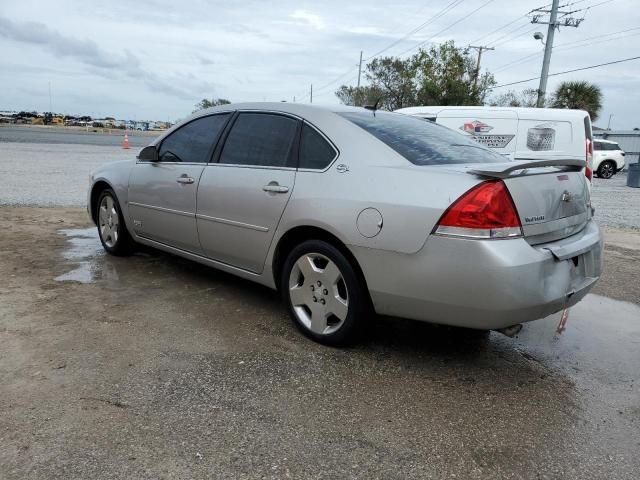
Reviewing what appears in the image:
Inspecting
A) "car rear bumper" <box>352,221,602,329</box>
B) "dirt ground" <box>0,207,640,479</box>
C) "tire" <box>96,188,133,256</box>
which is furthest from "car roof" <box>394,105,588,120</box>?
"car rear bumper" <box>352,221,602,329</box>

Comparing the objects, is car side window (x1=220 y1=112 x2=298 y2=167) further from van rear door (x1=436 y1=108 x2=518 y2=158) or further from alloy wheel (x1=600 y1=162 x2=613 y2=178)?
alloy wheel (x1=600 y1=162 x2=613 y2=178)

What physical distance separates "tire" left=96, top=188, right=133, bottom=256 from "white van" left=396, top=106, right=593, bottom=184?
18.4ft

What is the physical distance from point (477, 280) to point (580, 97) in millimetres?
34332

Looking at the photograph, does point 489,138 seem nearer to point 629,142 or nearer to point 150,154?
point 150,154

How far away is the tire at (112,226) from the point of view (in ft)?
17.6

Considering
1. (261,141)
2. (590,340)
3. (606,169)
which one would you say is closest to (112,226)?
(261,141)

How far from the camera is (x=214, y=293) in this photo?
14.9 feet

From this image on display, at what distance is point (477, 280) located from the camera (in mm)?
2732

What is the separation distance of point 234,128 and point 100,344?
6.20 ft

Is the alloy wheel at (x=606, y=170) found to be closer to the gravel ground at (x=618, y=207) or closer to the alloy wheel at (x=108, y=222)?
the gravel ground at (x=618, y=207)

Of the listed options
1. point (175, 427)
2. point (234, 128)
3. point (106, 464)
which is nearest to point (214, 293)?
point (234, 128)

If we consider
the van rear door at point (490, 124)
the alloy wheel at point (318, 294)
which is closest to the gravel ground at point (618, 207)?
the van rear door at point (490, 124)

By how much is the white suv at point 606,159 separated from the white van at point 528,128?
51.7ft

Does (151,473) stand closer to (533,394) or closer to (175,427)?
(175,427)
